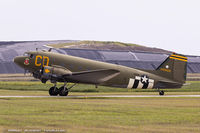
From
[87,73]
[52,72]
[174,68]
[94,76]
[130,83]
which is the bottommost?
[130,83]

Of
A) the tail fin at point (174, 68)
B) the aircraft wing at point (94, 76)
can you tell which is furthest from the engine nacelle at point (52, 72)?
the tail fin at point (174, 68)

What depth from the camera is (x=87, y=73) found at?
35188 mm

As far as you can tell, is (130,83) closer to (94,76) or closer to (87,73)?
(94,76)

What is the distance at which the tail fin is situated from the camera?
127 feet

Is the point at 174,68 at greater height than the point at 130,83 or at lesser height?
greater

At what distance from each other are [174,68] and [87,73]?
9252mm

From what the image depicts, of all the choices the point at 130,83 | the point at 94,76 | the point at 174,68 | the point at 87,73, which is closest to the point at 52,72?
the point at 87,73

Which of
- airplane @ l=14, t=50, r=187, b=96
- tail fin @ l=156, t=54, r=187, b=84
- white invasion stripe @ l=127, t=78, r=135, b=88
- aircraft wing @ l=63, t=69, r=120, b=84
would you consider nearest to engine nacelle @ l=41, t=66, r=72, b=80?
airplane @ l=14, t=50, r=187, b=96

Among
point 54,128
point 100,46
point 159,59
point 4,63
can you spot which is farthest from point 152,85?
point 100,46

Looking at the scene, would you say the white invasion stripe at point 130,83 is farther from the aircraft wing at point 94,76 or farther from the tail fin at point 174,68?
the tail fin at point 174,68

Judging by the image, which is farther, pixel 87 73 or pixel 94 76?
pixel 94 76

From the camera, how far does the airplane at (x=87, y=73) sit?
3425 cm

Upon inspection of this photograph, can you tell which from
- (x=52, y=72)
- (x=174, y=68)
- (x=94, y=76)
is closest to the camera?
(x=52, y=72)

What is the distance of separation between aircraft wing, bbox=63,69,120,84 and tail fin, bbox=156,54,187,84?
538 centimetres
